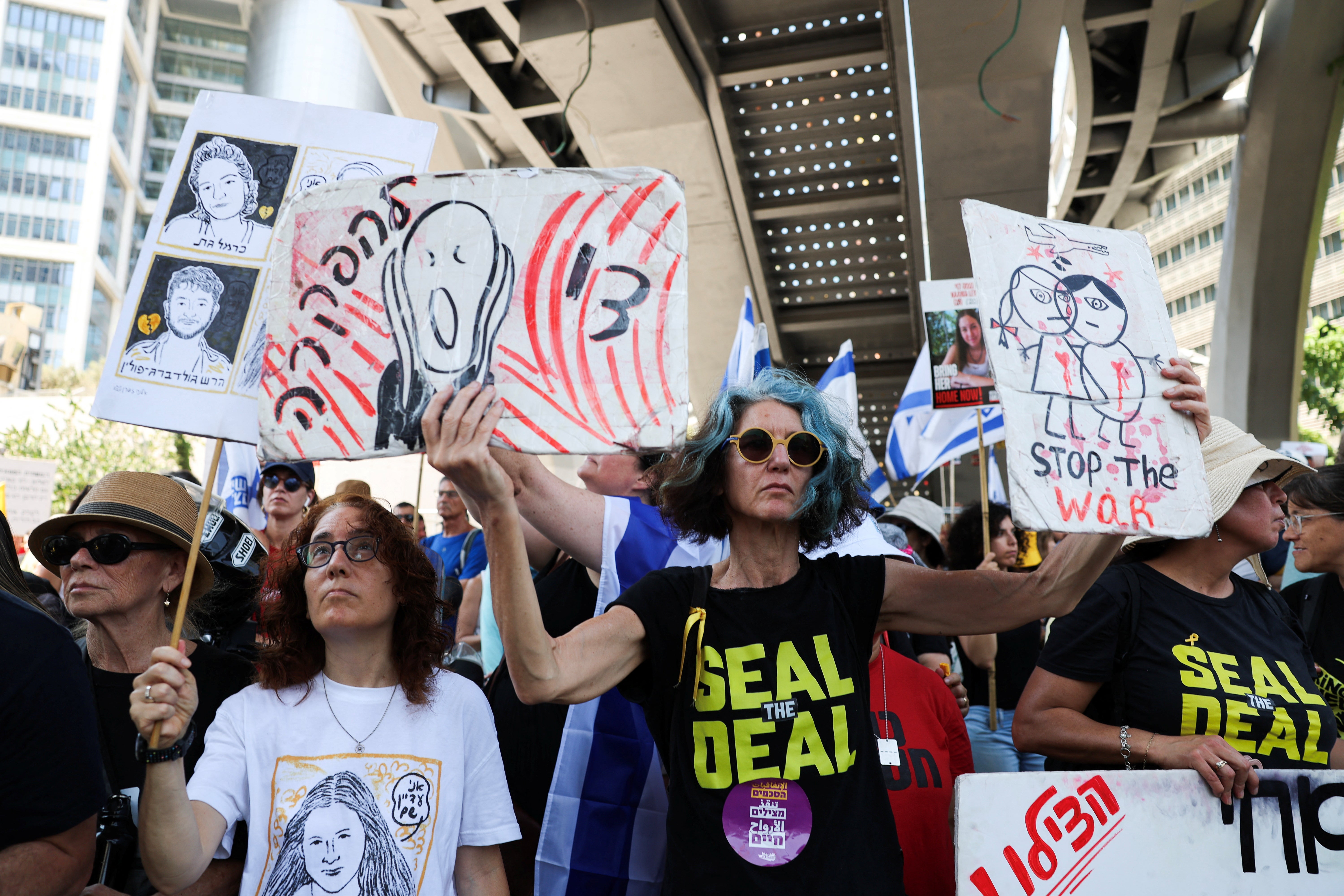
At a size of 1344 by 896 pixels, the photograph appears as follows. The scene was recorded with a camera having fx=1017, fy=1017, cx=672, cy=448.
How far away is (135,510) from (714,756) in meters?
1.55

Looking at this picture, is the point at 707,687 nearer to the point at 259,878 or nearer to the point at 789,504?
the point at 789,504

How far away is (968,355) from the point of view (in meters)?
4.48

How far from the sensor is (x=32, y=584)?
12.8 feet

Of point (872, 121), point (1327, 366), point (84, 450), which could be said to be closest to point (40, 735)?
point (872, 121)

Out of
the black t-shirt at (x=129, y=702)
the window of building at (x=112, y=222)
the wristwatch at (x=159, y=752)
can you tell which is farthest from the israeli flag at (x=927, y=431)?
the window of building at (x=112, y=222)

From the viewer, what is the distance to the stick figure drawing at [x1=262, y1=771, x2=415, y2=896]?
73.2 inches

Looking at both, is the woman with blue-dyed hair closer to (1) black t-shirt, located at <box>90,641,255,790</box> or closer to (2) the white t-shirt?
(2) the white t-shirt

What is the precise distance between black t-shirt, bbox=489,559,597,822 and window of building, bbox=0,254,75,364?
79.0m

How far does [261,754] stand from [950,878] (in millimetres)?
1586

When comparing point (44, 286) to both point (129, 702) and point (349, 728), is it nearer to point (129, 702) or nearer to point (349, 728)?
point (129, 702)

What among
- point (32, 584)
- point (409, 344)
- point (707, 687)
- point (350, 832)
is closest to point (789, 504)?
point (707, 687)

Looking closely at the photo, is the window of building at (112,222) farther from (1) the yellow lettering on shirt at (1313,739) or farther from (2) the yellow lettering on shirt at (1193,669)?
(1) the yellow lettering on shirt at (1313,739)

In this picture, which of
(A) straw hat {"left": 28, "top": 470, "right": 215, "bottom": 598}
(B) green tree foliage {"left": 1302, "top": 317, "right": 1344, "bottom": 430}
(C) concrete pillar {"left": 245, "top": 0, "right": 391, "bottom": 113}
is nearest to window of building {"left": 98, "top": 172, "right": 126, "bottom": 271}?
(C) concrete pillar {"left": 245, "top": 0, "right": 391, "bottom": 113}

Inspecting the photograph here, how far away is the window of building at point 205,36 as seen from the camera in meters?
90.4
